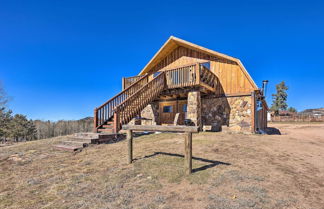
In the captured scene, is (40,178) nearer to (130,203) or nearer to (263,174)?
(130,203)

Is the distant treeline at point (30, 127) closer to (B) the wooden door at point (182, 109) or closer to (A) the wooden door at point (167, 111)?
(A) the wooden door at point (167, 111)

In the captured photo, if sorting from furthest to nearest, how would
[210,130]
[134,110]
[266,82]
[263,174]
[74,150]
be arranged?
1. [266,82]
2. [210,130]
3. [134,110]
4. [74,150]
5. [263,174]

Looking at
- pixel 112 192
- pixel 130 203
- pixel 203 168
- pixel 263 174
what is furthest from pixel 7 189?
pixel 263 174

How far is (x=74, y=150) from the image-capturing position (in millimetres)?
6410

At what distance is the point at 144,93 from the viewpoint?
10070 millimetres

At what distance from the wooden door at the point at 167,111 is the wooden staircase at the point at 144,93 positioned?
255 centimetres

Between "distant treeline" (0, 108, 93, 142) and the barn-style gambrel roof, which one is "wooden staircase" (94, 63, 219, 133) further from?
"distant treeline" (0, 108, 93, 142)

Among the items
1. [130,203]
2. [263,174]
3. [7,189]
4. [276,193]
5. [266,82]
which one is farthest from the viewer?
[266,82]

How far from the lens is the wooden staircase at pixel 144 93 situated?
28.5ft

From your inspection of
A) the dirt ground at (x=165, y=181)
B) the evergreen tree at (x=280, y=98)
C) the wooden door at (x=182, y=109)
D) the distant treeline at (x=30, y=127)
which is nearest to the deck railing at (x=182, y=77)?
the wooden door at (x=182, y=109)

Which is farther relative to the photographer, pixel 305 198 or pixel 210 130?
pixel 210 130

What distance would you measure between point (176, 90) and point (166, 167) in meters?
7.88

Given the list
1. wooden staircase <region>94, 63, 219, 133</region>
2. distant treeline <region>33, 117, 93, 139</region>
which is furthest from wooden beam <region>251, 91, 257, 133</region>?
distant treeline <region>33, 117, 93, 139</region>

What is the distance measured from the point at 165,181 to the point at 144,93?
7108 millimetres
